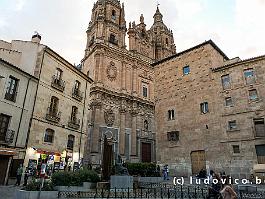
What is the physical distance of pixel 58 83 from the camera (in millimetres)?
23375

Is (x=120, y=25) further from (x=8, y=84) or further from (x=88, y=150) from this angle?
(x=8, y=84)

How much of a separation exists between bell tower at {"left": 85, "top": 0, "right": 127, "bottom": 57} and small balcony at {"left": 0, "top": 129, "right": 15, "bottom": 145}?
25218mm

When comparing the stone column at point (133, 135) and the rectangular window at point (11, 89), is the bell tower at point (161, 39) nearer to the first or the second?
the stone column at point (133, 135)

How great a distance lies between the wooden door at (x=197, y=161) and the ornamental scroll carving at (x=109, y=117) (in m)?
16.1

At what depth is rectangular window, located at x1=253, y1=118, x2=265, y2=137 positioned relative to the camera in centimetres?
2029

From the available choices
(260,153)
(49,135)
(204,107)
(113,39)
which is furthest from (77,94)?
(113,39)

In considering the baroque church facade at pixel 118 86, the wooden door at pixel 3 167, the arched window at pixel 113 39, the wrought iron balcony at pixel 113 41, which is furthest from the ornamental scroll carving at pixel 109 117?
the wooden door at pixel 3 167

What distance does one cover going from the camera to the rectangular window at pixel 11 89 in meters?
18.5

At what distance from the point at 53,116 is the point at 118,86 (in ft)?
64.1

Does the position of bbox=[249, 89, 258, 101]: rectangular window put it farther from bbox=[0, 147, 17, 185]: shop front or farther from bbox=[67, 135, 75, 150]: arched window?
bbox=[0, 147, 17, 185]: shop front

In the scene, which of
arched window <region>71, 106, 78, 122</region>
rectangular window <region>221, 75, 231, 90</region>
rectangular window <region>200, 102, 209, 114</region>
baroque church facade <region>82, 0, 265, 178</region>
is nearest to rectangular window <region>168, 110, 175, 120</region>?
baroque church facade <region>82, 0, 265, 178</region>

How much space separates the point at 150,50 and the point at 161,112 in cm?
2461

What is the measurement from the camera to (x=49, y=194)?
11.2m

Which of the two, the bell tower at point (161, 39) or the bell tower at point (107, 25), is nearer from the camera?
the bell tower at point (107, 25)
